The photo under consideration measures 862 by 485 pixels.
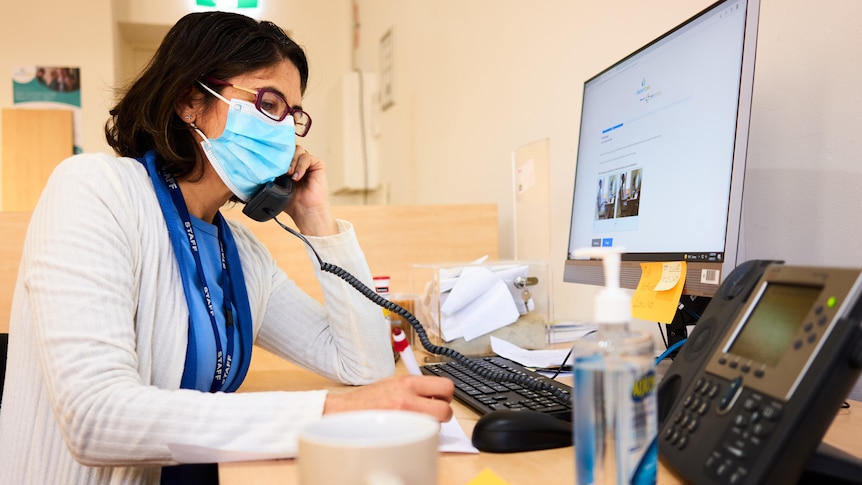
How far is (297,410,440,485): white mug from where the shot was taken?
15.0 inches

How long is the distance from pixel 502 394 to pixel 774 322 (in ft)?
1.29

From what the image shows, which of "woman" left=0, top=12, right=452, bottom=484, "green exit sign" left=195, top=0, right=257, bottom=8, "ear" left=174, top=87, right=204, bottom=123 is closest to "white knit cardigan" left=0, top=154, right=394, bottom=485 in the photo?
"woman" left=0, top=12, right=452, bottom=484

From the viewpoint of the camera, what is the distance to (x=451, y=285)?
1356 mm

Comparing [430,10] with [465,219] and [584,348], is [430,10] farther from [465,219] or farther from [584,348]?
[584,348]

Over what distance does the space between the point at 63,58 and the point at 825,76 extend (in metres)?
3.78

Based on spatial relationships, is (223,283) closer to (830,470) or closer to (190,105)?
(190,105)

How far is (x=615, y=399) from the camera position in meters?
0.47

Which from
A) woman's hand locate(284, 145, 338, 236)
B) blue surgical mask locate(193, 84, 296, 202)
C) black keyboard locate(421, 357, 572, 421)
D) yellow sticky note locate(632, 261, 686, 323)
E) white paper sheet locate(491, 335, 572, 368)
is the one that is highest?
blue surgical mask locate(193, 84, 296, 202)

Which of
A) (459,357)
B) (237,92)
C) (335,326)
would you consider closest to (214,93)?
(237,92)

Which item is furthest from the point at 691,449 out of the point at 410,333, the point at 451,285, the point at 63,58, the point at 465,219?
the point at 63,58

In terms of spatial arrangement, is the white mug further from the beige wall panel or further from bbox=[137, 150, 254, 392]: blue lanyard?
the beige wall panel

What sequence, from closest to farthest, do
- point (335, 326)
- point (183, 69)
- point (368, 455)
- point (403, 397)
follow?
point (368, 455), point (403, 397), point (183, 69), point (335, 326)

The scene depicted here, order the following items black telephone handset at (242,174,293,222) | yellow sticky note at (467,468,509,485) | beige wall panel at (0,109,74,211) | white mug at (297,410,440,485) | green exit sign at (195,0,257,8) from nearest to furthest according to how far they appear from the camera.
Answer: white mug at (297,410,440,485), yellow sticky note at (467,468,509,485), black telephone handset at (242,174,293,222), beige wall panel at (0,109,74,211), green exit sign at (195,0,257,8)

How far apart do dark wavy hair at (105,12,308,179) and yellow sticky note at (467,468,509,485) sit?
75 centimetres
